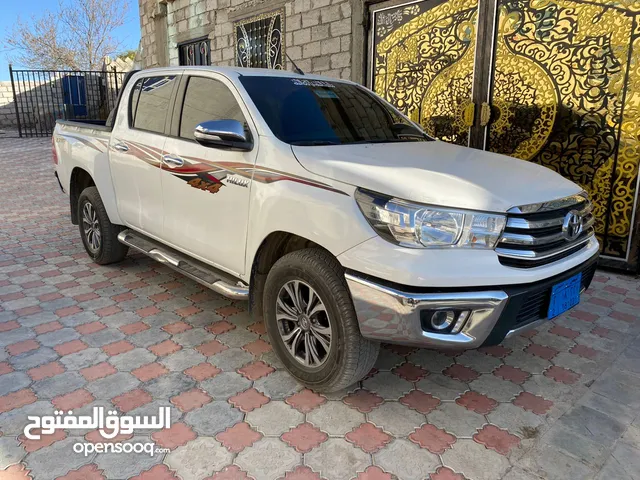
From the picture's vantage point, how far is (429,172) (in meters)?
2.53

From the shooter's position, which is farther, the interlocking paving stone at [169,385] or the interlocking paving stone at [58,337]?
the interlocking paving stone at [58,337]

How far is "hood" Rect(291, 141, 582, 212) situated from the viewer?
232cm

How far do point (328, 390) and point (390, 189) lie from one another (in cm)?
117

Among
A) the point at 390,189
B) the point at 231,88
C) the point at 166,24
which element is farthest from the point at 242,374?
the point at 166,24

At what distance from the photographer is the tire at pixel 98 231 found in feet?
15.3

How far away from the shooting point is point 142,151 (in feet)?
12.8

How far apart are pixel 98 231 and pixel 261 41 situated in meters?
5.76

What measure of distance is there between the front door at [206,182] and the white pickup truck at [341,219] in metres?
0.01

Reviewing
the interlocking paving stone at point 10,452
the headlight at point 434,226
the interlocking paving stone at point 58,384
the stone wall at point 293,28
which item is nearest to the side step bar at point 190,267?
the interlocking paving stone at point 58,384

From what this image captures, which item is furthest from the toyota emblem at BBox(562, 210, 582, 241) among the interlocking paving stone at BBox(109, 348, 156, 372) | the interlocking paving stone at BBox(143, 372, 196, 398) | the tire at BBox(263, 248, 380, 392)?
the interlocking paving stone at BBox(109, 348, 156, 372)

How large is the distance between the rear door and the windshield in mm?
951

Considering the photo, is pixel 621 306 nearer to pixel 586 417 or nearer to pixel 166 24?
pixel 586 417

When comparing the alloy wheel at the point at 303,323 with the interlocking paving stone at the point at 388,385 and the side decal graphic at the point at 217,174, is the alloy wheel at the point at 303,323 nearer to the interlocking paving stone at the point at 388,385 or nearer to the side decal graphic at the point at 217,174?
the interlocking paving stone at the point at 388,385

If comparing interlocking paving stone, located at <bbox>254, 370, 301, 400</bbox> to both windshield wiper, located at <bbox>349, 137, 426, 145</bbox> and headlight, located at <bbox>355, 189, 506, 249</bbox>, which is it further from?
windshield wiper, located at <bbox>349, 137, 426, 145</bbox>
